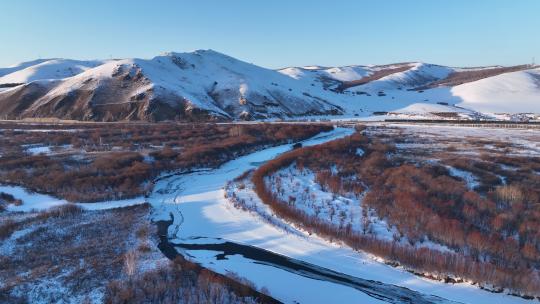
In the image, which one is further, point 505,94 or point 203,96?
point 505,94

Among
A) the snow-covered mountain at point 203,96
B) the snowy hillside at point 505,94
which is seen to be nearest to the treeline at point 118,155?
the snow-covered mountain at point 203,96

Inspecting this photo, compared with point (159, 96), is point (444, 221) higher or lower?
lower

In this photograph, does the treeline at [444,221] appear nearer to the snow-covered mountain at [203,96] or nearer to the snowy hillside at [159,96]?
the snowy hillside at [159,96]

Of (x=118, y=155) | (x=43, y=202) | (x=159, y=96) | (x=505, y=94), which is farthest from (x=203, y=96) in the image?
(x=505, y=94)

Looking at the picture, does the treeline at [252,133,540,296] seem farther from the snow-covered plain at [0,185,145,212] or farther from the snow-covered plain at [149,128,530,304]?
the snow-covered plain at [0,185,145,212]

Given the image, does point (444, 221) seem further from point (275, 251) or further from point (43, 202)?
point (43, 202)

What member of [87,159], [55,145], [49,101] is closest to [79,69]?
[49,101]

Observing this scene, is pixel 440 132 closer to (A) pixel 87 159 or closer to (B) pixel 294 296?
(A) pixel 87 159
